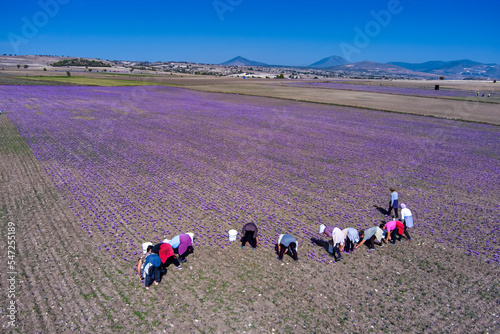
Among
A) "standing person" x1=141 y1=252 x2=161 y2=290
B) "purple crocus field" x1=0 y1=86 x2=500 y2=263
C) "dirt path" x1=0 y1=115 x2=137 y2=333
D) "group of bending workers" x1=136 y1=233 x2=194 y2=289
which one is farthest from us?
"purple crocus field" x1=0 y1=86 x2=500 y2=263

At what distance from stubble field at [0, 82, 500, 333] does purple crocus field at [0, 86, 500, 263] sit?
12 centimetres

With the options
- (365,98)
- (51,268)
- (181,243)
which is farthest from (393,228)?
(365,98)

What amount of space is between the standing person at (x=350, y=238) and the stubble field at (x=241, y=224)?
0.58 metres

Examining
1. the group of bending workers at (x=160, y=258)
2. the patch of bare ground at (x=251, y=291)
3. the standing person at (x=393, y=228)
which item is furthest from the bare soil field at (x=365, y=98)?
the group of bending workers at (x=160, y=258)

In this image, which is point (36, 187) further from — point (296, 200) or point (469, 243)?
point (469, 243)

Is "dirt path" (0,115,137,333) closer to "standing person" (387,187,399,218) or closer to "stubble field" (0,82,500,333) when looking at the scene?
"stubble field" (0,82,500,333)

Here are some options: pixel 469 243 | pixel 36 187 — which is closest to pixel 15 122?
pixel 36 187

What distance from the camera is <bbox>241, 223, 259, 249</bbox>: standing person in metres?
11.3

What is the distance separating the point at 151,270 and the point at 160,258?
57cm

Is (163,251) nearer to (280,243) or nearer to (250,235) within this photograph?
(250,235)

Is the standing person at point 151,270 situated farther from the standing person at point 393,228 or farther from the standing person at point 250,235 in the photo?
the standing person at point 393,228

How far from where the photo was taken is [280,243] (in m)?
10.8

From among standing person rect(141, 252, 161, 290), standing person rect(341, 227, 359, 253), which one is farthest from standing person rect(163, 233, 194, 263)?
standing person rect(341, 227, 359, 253)

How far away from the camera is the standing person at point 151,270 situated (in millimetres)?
9078
